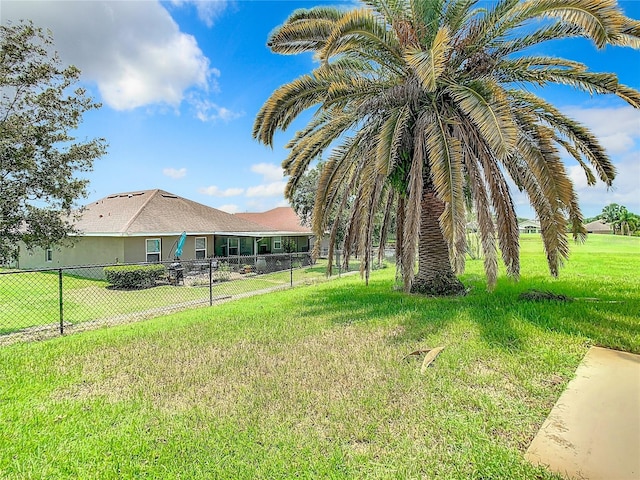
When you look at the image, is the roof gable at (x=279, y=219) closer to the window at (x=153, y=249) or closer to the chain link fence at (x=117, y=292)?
the chain link fence at (x=117, y=292)

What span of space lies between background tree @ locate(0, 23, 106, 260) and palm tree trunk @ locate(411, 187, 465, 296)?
33.5ft

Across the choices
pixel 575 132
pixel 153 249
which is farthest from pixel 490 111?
pixel 153 249

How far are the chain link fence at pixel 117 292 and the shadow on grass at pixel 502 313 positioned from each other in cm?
494

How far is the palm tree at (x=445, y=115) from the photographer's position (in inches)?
233

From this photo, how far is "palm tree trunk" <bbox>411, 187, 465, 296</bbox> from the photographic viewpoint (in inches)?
332

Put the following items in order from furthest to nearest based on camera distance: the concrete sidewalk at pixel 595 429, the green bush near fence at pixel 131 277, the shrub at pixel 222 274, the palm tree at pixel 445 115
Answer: the shrub at pixel 222 274 < the green bush near fence at pixel 131 277 < the palm tree at pixel 445 115 < the concrete sidewalk at pixel 595 429

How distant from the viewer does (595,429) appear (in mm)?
2932

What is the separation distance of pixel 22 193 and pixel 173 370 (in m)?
8.55

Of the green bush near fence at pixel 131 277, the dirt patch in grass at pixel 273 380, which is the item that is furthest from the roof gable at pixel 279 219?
the dirt patch in grass at pixel 273 380

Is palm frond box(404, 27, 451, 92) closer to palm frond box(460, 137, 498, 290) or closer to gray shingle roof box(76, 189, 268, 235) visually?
palm frond box(460, 137, 498, 290)

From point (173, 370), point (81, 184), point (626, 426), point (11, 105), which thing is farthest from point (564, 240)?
point (11, 105)

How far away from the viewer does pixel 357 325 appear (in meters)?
6.30

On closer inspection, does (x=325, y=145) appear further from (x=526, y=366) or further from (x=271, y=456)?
(x=271, y=456)

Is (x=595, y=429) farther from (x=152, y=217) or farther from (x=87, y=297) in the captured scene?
(x=152, y=217)
